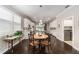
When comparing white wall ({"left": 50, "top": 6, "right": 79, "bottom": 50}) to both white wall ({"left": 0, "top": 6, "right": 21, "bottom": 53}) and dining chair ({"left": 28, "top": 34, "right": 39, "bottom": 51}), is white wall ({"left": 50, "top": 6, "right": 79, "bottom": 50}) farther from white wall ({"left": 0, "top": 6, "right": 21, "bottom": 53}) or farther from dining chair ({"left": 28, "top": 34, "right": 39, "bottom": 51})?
white wall ({"left": 0, "top": 6, "right": 21, "bottom": 53})

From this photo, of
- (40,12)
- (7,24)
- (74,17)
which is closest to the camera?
(7,24)

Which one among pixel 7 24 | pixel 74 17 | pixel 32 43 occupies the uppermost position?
pixel 74 17

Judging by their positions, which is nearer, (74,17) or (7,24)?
(7,24)

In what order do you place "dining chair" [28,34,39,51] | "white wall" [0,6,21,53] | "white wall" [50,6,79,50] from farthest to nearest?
"white wall" [50,6,79,50]
"dining chair" [28,34,39,51]
"white wall" [0,6,21,53]

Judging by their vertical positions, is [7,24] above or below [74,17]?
below

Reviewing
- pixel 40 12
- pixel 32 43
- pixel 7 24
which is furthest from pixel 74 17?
pixel 7 24

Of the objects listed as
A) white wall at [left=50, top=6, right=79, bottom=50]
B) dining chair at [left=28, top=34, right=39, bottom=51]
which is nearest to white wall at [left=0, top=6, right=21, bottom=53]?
dining chair at [left=28, top=34, right=39, bottom=51]

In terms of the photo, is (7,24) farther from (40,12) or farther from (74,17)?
(74,17)

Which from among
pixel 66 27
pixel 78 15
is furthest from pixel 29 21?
pixel 66 27

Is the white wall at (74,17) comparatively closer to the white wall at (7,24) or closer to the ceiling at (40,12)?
the ceiling at (40,12)

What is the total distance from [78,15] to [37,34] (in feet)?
5.31

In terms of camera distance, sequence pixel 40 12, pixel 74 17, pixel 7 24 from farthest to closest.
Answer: pixel 74 17 < pixel 40 12 < pixel 7 24
